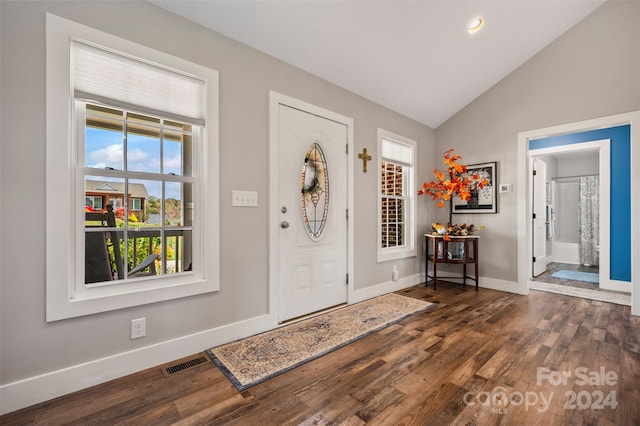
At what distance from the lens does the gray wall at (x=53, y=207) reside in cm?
155

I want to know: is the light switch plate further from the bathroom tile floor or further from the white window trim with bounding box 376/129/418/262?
the bathroom tile floor

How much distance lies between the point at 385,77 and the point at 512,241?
2.73 meters

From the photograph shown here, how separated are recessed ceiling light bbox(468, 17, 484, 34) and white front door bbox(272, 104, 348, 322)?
5.34ft

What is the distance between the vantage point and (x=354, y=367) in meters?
1.97

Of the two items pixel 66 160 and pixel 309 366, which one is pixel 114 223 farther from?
pixel 309 366

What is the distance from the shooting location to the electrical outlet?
1901 mm

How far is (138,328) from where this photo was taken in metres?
1.92

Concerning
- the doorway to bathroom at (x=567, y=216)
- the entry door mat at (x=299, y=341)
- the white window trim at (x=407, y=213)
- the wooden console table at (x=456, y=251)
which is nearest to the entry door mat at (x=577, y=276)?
the doorway to bathroom at (x=567, y=216)

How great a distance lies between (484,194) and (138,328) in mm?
4332

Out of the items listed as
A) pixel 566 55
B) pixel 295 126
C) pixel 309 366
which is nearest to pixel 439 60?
pixel 566 55

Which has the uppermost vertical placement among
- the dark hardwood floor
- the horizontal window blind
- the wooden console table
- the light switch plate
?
the horizontal window blind

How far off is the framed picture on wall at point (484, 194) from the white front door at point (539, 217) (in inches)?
47.2

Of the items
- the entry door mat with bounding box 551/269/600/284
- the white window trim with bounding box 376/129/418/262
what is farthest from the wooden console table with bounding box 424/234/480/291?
the entry door mat with bounding box 551/269/600/284

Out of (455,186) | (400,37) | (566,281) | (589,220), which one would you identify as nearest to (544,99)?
(455,186)
